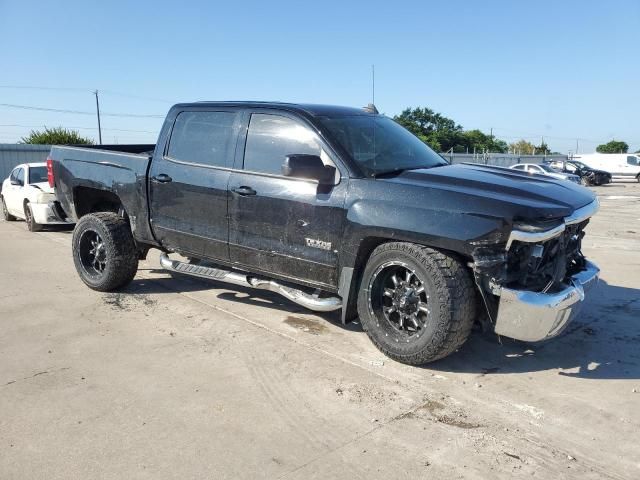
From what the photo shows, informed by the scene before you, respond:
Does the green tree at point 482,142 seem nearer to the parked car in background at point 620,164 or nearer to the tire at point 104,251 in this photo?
the parked car in background at point 620,164

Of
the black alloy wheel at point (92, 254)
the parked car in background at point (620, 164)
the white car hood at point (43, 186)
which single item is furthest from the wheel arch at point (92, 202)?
the parked car in background at point (620, 164)

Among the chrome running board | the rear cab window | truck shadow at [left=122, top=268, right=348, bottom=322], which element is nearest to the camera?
the chrome running board

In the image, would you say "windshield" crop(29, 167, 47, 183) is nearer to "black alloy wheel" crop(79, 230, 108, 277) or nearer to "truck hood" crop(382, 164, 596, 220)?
"black alloy wheel" crop(79, 230, 108, 277)

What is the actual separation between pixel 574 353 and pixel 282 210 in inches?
102

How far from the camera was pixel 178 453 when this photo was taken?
2979mm

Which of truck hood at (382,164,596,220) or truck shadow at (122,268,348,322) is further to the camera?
truck shadow at (122,268,348,322)

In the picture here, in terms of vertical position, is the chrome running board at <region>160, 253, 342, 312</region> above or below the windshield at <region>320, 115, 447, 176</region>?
below

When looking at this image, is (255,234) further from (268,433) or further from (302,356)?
(268,433)

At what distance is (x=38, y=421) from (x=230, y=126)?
2912 millimetres

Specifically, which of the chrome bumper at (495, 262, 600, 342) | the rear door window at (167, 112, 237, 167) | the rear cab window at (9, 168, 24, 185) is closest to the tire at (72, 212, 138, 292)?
the rear door window at (167, 112, 237, 167)

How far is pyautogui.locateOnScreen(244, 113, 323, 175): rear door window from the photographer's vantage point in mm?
4578

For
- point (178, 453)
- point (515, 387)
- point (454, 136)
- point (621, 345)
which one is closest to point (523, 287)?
point (515, 387)

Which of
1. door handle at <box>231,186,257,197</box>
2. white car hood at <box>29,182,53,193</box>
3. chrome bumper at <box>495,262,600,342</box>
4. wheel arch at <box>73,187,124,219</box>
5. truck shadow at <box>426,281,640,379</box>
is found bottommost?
truck shadow at <box>426,281,640,379</box>

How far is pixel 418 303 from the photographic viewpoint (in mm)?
4004
